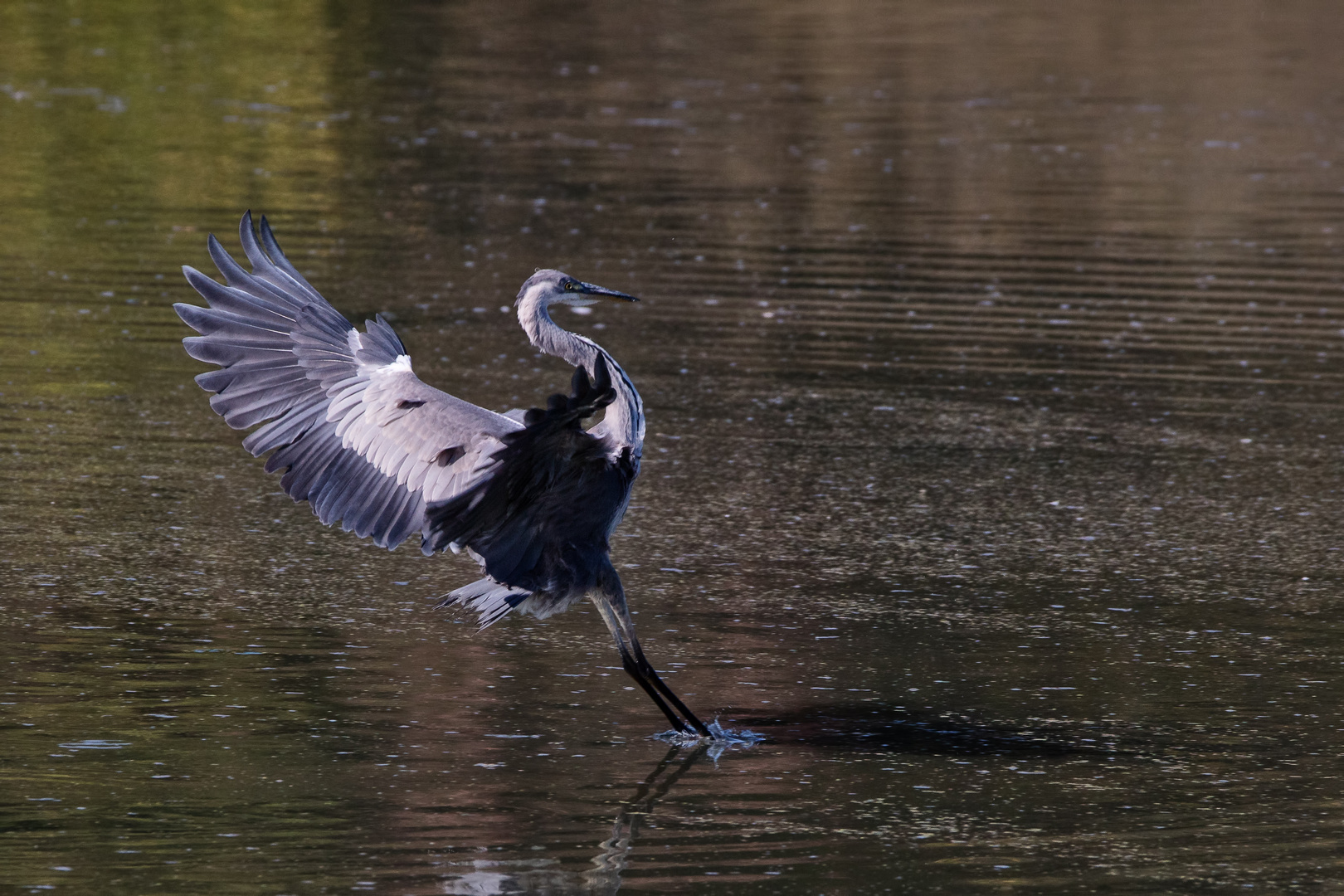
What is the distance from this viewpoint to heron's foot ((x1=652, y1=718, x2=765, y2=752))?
610 centimetres

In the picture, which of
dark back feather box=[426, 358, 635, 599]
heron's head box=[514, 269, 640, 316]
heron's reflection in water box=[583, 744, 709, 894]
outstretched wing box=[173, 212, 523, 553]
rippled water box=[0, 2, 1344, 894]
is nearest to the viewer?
heron's reflection in water box=[583, 744, 709, 894]

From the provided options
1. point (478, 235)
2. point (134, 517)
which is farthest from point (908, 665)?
point (478, 235)

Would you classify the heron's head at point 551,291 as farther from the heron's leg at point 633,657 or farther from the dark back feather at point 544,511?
the heron's leg at point 633,657

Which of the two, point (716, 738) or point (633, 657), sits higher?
point (633, 657)

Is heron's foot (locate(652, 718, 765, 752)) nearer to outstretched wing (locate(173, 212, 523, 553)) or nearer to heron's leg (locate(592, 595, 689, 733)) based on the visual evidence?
heron's leg (locate(592, 595, 689, 733))

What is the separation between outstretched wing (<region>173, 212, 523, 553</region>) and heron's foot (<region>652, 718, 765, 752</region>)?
0.93m

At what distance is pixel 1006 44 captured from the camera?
28.4m

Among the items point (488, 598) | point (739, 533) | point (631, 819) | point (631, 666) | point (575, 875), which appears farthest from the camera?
point (739, 533)

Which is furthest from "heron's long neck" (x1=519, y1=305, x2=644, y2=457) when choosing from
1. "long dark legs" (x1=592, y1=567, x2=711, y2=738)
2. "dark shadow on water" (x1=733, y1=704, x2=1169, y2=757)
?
"dark shadow on water" (x1=733, y1=704, x2=1169, y2=757)

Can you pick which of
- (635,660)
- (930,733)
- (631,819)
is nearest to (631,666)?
(635,660)

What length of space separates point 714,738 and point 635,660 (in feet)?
1.13

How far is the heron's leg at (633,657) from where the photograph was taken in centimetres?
611

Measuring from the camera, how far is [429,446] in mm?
6066

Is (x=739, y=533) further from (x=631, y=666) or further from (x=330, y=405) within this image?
(x=330, y=405)
